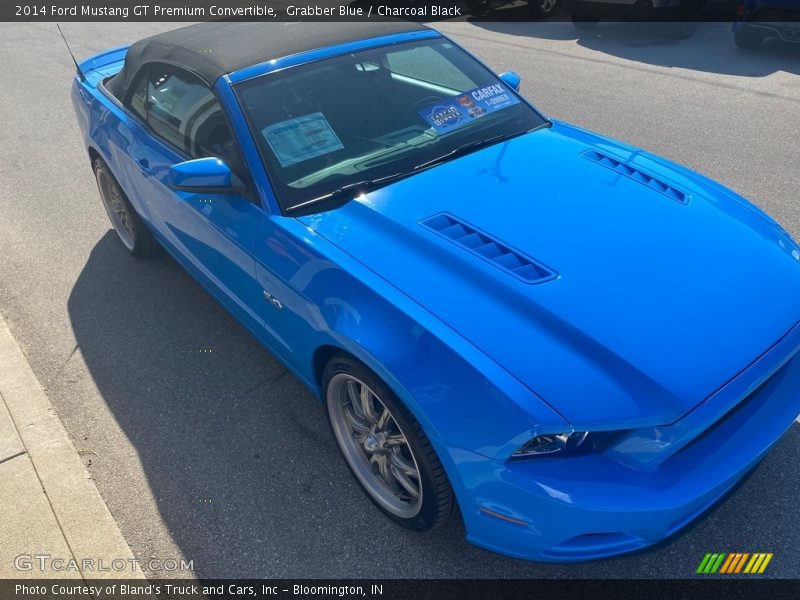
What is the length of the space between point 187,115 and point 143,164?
54cm

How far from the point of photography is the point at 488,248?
2256mm

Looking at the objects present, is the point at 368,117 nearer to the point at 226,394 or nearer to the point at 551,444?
the point at 226,394

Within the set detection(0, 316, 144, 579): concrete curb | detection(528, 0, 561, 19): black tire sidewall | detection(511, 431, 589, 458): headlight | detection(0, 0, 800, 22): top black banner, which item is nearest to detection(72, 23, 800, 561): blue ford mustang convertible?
detection(511, 431, 589, 458): headlight

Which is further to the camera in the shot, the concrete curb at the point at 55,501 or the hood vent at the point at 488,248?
the concrete curb at the point at 55,501

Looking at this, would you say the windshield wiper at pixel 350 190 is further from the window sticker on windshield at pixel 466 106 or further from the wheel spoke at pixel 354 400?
the wheel spoke at pixel 354 400

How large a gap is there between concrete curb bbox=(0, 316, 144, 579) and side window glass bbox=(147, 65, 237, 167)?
1544 mm

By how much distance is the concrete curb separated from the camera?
8.09 ft

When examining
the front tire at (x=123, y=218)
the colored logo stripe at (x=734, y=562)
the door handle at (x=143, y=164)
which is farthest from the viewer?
the front tire at (x=123, y=218)

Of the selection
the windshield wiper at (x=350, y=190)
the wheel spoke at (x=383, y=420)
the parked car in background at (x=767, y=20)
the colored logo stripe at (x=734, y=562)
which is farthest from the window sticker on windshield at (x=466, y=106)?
the parked car in background at (x=767, y=20)

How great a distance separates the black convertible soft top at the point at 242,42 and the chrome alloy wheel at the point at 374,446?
160 centimetres

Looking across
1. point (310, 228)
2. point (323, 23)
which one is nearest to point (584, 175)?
point (310, 228)

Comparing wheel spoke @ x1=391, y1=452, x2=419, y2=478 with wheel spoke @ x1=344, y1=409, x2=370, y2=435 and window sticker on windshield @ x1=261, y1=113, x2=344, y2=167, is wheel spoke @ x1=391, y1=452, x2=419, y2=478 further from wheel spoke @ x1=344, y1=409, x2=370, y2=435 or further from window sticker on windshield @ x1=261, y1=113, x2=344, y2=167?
window sticker on windshield @ x1=261, y1=113, x2=344, y2=167

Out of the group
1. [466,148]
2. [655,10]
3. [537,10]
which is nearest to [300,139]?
[466,148]

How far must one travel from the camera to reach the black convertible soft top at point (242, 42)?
2938 mm
